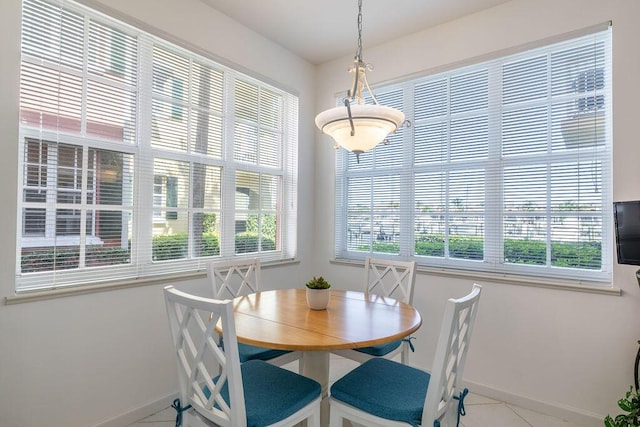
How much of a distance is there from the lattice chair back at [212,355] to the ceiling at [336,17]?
232 centimetres

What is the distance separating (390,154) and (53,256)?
2656mm

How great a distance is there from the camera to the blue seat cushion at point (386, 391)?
138 cm

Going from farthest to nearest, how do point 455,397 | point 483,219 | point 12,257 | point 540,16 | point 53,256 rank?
point 483,219 < point 540,16 < point 53,256 < point 12,257 < point 455,397

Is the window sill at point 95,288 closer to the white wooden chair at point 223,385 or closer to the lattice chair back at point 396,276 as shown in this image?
the white wooden chair at point 223,385

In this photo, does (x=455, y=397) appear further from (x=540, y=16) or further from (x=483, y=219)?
(x=540, y=16)

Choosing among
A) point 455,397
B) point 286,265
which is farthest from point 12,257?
point 455,397

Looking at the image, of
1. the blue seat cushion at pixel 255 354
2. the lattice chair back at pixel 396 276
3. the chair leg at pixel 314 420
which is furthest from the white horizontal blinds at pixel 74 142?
the lattice chair back at pixel 396 276

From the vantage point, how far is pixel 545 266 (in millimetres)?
2441

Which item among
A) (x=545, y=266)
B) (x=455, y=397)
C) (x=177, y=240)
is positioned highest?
(x=177, y=240)

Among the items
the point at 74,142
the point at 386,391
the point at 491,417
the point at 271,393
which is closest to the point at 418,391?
the point at 386,391

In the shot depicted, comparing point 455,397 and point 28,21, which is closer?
point 455,397

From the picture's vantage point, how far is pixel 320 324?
165 cm

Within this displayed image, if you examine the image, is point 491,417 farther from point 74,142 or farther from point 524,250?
point 74,142

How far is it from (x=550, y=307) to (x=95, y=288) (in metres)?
2.95
